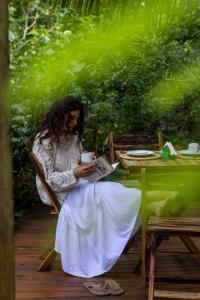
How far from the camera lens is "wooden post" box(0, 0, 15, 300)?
1.37 meters

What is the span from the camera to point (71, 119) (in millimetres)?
3818

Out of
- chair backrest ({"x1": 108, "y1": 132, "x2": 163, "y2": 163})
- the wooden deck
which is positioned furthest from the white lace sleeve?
chair backrest ({"x1": 108, "y1": 132, "x2": 163, "y2": 163})

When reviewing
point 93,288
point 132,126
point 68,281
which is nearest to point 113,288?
point 93,288

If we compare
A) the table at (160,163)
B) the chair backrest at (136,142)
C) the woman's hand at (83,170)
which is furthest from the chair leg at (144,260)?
the chair backrest at (136,142)

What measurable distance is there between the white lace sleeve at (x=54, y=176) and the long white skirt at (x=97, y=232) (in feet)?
0.59

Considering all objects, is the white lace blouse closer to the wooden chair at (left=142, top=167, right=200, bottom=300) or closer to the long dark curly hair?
the long dark curly hair

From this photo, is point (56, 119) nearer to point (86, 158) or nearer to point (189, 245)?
point (86, 158)

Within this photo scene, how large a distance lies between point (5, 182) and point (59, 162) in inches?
92.5

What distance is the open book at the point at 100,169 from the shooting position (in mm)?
3635

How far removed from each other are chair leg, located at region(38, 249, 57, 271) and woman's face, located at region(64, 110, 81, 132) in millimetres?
934

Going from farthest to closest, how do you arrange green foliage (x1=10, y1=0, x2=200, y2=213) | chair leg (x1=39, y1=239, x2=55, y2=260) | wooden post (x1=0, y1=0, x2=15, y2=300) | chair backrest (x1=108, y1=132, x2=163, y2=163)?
green foliage (x1=10, y1=0, x2=200, y2=213) → chair backrest (x1=108, y1=132, x2=163, y2=163) → chair leg (x1=39, y1=239, x2=55, y2=260) → wooden post (x1=0, y1=0, x2=15, y2=300)

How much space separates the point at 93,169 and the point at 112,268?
2.57 feet

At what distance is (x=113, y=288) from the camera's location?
334 cm

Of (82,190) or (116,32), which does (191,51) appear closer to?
(82,190)
